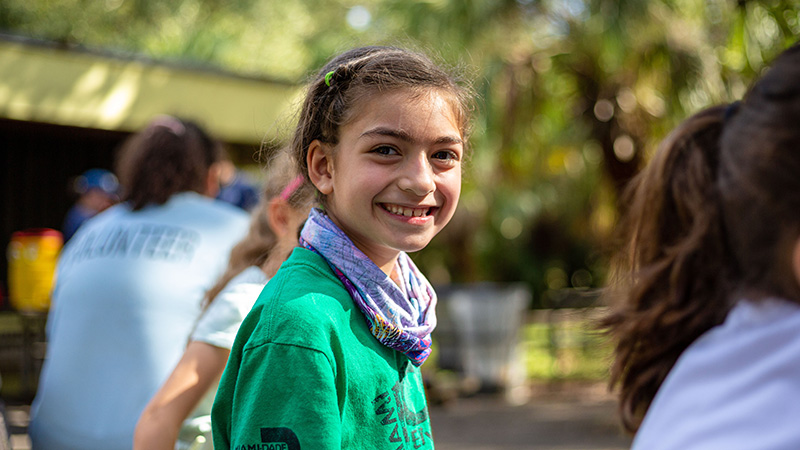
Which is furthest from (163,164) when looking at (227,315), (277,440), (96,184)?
(96,184)

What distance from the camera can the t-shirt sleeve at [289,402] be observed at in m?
1.29

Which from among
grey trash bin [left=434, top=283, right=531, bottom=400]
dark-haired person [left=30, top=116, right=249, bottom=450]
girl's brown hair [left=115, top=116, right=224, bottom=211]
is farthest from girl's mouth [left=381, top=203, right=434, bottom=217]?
grey trash bin [left=434, top=283, right=531, bottom=400]

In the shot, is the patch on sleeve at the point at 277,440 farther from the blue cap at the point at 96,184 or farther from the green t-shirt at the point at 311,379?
the blue cap at the point at 96,184

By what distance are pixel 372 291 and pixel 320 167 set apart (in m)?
0.29

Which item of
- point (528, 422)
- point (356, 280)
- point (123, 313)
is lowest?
point (528, 422)

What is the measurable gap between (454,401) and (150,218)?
621 centimetres

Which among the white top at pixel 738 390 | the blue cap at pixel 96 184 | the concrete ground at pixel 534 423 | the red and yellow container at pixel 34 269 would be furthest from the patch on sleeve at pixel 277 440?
the blue cap at pixel 96 184

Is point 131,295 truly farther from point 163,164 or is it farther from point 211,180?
point 211,180

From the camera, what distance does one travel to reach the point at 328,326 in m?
1.38

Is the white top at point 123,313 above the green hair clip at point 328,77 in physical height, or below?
below

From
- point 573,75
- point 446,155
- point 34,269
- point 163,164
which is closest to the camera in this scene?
point 446,155

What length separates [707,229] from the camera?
1137 mm

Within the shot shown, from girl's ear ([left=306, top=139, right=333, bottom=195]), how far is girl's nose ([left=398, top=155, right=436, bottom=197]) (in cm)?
17

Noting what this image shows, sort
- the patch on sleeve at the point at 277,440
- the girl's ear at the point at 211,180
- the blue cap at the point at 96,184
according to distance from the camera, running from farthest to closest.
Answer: the blue cap at the point at 96,184 → the girl's ear at the point at 211,180 → the patch on sleeve at the point at 277,440
